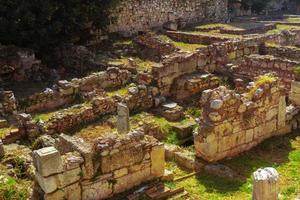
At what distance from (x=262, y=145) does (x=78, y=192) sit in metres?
6.59

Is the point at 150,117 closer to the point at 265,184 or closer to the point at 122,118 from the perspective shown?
the point at 122,118

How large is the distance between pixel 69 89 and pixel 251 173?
8340 mm

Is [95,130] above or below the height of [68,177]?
below

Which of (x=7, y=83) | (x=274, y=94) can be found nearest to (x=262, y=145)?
(x=274, y=94)

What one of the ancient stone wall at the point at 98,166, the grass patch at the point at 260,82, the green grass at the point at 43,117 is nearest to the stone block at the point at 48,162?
the ancient stone wall at the point at 98,166

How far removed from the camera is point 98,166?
10992 mm

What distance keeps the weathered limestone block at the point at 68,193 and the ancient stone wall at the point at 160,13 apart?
61.5 feet

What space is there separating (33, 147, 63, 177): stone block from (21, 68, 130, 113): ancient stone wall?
7.77 m

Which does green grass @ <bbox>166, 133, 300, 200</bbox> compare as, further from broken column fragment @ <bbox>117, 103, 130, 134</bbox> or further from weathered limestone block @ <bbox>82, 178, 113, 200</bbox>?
broken column fragment @ <bbox>117, 103, 130, 134</bbox>

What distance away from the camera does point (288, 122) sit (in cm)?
1588

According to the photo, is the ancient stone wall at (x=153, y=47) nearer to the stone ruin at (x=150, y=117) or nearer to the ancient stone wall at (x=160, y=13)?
the stone ruin at (x=150, y=117)

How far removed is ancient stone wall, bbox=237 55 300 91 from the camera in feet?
62.5

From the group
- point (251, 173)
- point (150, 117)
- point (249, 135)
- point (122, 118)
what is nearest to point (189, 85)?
point (150, 117)

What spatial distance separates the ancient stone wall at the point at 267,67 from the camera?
1906 centimetres
